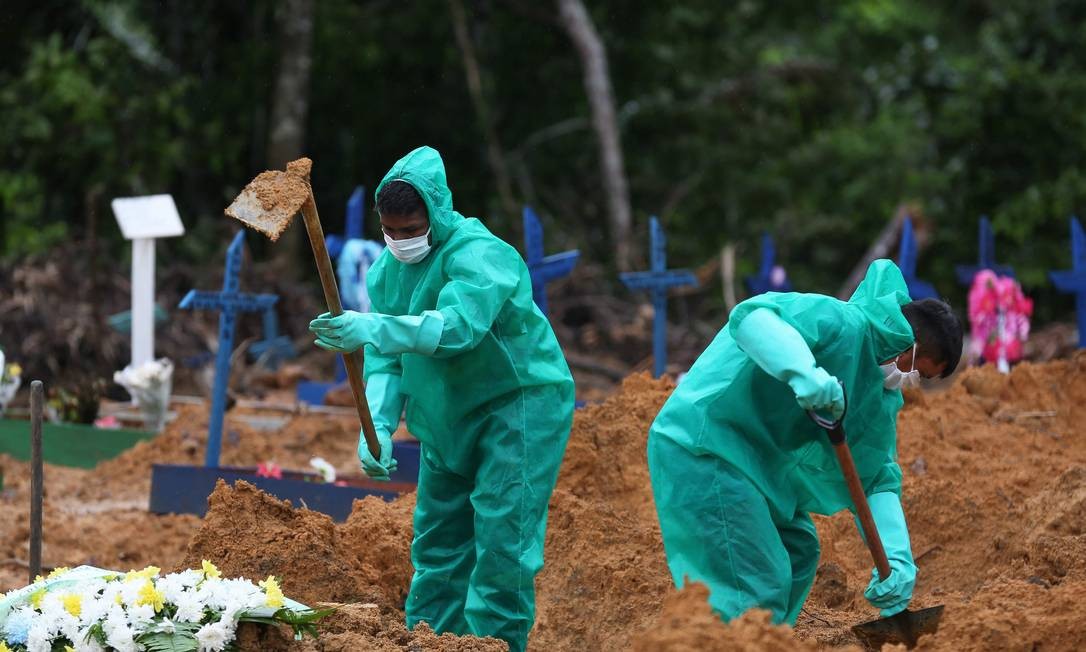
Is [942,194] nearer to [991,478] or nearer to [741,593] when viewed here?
[991,478]

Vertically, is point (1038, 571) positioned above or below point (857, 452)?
below

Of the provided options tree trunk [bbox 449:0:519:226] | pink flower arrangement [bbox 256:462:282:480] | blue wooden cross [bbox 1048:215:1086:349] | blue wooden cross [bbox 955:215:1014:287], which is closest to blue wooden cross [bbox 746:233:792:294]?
blue wooden cross [bbox 955:215:1014:287]

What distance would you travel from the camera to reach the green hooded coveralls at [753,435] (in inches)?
154

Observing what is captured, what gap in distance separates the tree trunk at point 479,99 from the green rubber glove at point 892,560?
14024 mm

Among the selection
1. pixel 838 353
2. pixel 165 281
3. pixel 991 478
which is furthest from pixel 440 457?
pixel 165 281

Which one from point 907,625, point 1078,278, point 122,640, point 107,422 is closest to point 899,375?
point 907,625

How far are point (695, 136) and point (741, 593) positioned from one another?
54.4ft

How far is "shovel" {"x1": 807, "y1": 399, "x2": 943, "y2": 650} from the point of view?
3.86 metres

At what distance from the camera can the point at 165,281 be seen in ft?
48.7

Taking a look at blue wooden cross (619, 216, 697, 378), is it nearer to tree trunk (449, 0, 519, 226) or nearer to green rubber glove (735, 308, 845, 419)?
green rubber glove (735, 308, 845, 419)

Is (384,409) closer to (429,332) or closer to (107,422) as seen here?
(429,332)

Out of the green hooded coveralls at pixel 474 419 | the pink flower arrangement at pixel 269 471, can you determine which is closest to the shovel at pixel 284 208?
the green hooded coveralls at pixel 474 419

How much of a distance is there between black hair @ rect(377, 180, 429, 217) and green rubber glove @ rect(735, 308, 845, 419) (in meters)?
1.11

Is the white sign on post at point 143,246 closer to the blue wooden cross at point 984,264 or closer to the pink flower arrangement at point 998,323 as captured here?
the pink flower arrangement at point 998,323
